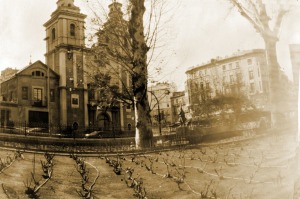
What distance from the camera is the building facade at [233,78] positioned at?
253cm

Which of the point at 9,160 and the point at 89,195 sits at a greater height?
the point at 9,160

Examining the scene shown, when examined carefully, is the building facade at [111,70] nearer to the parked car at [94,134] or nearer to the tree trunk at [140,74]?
the tree trunk at [140,74]

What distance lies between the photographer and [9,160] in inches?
76.7

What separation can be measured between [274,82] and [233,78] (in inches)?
17.6

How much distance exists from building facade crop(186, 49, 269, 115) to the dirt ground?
447 mm

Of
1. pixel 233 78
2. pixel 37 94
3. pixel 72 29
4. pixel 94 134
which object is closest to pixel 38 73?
pixel 37 94

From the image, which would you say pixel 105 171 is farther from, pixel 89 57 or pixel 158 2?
pixel 158 2

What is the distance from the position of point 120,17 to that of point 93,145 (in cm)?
159

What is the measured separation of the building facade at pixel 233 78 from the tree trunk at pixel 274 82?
0.04m

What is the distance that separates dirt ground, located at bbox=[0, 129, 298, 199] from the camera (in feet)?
5.74

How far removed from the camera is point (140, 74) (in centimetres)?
322

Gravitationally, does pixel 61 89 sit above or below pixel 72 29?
below

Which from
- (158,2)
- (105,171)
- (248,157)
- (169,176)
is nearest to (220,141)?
(248,157)

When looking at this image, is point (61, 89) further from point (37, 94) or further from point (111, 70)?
point (111, 70)
